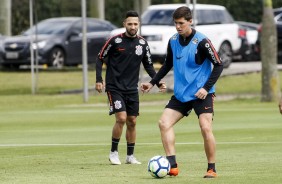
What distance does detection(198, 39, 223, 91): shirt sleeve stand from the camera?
490 inches

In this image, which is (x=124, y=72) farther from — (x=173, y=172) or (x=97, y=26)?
(x=97, y=26)

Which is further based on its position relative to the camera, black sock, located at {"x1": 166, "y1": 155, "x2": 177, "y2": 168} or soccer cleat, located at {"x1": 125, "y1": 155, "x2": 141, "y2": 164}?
soccer cleat, located at {"x1": 125, "y1": 155, "x2": 141, "y2": 164}

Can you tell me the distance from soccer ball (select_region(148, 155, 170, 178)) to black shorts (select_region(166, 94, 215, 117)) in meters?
0.67

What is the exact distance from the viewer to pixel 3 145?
18.1 m

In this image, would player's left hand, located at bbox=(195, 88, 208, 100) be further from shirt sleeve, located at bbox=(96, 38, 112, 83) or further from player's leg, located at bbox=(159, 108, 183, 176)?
shirt sleeve, located at bbox=(96, 38, 112, 83)

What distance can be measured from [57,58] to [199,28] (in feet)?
18.3

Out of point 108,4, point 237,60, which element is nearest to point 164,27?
point 237,60

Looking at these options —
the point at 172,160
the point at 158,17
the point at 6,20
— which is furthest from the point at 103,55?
the point at 6,20

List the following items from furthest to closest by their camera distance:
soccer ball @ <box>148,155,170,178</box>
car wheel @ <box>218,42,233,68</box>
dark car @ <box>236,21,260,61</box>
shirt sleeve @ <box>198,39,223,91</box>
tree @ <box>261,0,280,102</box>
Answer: dark car @ <box>236,21,260,61</box> < car wheel @ <box>218,42,233,68</box> < tree @ <box>261,0,280,102</box> < shirt sleeve @ <box>198,39,223,91</box> < soccer ball @ <box>148,155,170,178</box>

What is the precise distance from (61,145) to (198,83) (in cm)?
587

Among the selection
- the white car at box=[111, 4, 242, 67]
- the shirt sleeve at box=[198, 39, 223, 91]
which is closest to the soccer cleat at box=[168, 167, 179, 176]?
the shirt sleeve at box=[198, 39, 223, 91]

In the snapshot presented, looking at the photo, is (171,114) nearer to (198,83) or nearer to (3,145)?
(198,83)

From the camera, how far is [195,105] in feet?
41.2

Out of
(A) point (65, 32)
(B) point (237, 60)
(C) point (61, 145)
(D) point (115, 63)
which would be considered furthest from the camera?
(B) point (237, 60)
